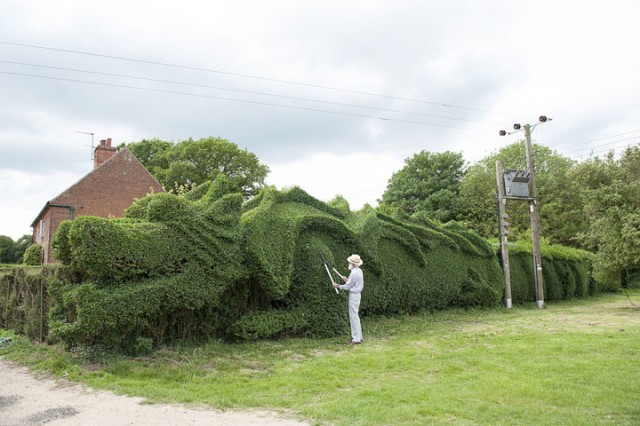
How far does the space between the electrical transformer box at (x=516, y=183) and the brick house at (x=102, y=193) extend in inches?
762

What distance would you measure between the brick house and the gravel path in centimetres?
2241

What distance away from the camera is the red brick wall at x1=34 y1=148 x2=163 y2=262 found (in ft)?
86.4

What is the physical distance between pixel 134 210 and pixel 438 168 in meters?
29.7

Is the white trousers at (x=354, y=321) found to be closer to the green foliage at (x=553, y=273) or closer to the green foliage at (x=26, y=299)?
the green foliage at (x=26, y=299)

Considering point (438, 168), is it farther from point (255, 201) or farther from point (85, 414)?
point (85, 414)

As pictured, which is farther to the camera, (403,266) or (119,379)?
(403,266)

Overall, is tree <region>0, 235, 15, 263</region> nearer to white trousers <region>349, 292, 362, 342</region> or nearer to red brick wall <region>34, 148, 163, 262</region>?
red brick wall <region>34, 148, 163, 262</region>

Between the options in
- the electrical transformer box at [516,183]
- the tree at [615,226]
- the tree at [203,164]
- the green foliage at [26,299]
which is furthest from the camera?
the tree at [203,164]

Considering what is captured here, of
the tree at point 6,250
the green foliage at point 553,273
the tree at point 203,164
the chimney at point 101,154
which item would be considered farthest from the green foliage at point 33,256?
the green foliage at point 553,273

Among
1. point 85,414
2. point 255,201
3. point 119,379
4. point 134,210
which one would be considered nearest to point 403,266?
point 255,201

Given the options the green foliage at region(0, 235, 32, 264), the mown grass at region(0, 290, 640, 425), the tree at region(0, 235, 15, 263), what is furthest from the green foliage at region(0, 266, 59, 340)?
the tree at region(0, 235, 15, 263)

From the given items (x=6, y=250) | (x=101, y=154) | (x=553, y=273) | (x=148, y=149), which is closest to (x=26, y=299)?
(x=553, y=273)

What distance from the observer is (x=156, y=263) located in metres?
7.61

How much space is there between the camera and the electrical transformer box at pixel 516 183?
17734 mm
